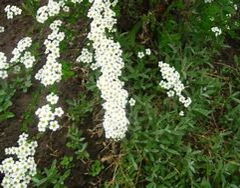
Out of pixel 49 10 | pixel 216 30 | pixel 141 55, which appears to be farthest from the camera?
pixel 216 30

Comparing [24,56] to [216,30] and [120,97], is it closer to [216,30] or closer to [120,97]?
[120,97]

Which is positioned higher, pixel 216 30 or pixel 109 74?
pixel 109 74

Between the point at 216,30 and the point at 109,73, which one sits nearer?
the point at 109,73

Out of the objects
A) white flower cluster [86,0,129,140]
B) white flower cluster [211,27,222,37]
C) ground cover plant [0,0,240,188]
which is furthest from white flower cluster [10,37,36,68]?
white flower cluster [211,27,222,37]

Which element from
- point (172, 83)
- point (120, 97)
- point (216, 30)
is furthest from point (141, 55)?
point (120, 97)

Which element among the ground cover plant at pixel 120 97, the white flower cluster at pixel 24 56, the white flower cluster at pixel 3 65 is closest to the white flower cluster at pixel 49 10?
the ground cover plant at pixel 120 97

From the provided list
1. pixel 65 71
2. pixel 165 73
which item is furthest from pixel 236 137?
pixel 65 71

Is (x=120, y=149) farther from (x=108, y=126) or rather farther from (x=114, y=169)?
(x=108, y=126)
